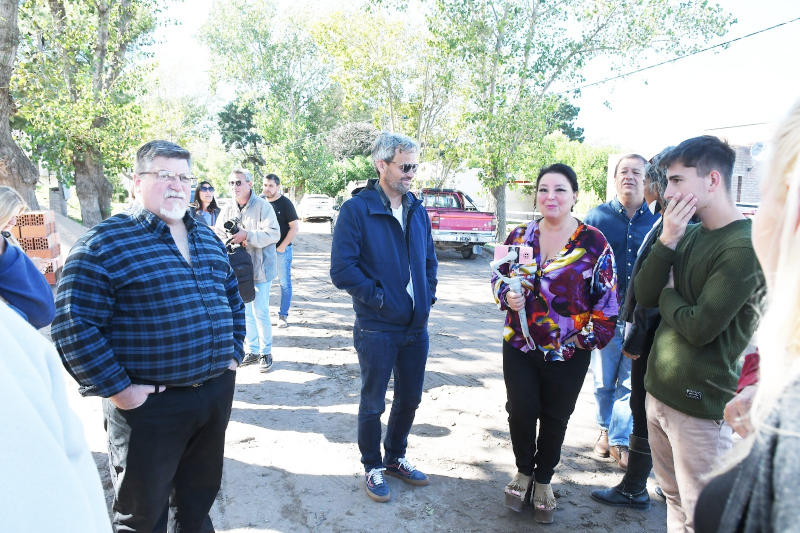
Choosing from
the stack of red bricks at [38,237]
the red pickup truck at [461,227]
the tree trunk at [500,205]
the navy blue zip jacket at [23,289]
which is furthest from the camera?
the tree trunk at [500,205]

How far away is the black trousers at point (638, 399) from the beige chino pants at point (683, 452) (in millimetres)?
687

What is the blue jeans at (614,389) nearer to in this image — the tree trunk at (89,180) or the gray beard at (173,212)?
the gray beard at (173,212)

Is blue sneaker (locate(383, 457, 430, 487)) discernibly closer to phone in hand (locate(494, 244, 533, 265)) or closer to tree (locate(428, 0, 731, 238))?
phone in hand (locate(494, 244, 533, 265))

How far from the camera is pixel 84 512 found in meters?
0.93

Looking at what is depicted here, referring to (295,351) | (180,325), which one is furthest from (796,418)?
(295,351)

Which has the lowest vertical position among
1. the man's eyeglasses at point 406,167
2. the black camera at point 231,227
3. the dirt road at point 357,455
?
the dirt road at point 357,455

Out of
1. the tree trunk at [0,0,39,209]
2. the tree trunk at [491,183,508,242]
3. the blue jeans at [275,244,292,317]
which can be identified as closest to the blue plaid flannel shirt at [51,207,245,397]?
the blue jeans at [275,244,292,317]

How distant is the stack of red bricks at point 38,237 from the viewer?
9398 millimetres

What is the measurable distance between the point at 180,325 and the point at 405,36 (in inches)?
803

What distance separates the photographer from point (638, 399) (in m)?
3.24

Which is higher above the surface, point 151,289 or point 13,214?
point 13,214

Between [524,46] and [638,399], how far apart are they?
50.4ft

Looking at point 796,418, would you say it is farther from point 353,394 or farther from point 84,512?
point 353,394

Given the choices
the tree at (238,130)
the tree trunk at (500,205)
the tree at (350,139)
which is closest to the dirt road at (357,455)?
the tree trunk at (500,205)
